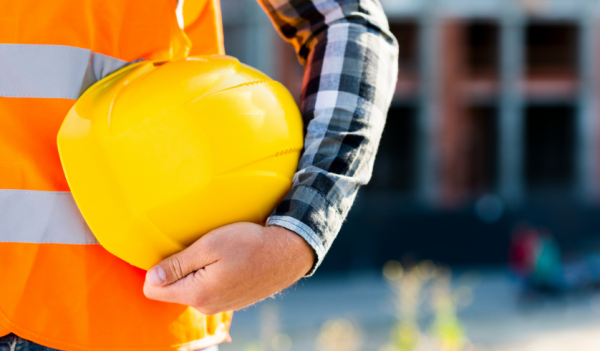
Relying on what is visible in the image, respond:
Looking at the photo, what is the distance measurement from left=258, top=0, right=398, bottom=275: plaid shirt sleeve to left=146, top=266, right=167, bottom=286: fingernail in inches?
7.9

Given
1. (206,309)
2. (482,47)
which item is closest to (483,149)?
(482,47)

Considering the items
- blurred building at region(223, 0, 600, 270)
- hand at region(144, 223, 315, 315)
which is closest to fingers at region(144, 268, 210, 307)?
hand at region(144, 223, 315, 315)

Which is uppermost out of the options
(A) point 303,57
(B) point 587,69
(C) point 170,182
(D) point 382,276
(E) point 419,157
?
(B) point 587,69

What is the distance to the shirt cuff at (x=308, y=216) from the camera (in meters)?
0.98

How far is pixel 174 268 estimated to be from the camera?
0.94 metres

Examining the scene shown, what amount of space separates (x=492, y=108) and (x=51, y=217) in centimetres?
1321

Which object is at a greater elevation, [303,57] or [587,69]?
[587,69]

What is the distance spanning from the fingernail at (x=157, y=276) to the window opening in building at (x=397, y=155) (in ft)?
38.6

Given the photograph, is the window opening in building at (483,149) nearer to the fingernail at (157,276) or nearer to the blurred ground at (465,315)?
the blurred ground at (465,315)

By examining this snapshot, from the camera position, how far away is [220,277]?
36.0 inches

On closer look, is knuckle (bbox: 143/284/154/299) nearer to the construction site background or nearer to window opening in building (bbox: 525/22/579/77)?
the construction site background

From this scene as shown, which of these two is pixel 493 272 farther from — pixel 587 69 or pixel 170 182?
pixel 170 182

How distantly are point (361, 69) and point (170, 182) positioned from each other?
433 millimetres

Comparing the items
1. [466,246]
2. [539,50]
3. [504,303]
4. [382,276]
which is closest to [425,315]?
[504,303]
